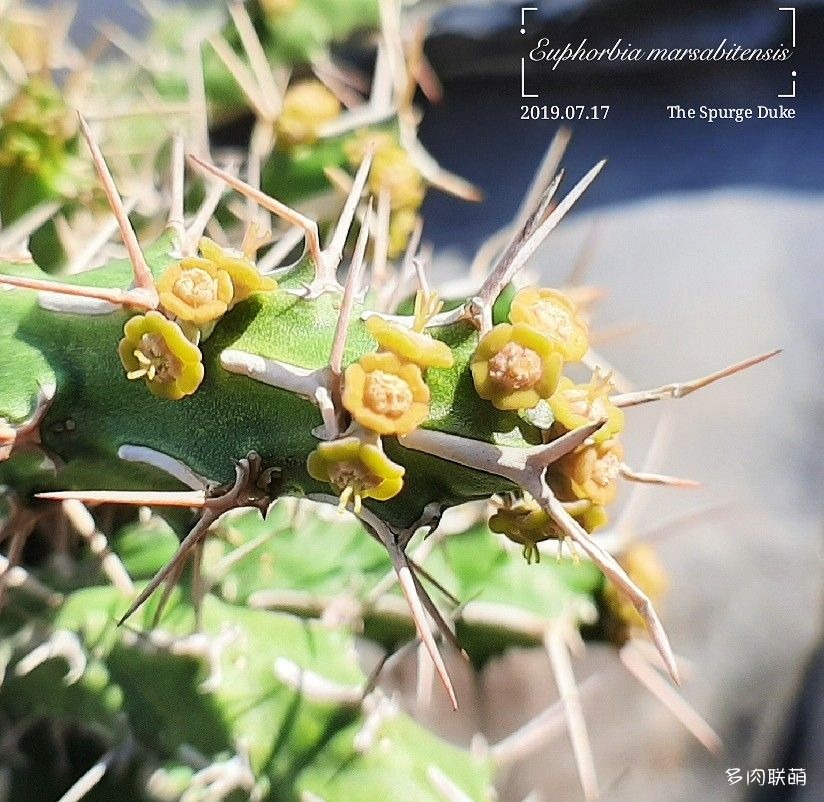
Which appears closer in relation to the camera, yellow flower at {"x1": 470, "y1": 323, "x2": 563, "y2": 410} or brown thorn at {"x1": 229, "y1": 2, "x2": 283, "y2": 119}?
yellow flower at {"x1": 470, "y1": 323, "x2": 563, "y2": 410}

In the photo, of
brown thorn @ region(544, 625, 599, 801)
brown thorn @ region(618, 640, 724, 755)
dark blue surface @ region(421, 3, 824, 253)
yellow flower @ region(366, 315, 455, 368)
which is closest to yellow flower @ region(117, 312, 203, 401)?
yellow flower @ region(366, 315, 455, 368)

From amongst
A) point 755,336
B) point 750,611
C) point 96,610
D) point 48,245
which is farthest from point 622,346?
point 96,610

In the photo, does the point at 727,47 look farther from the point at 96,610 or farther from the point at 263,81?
the point at 96,610

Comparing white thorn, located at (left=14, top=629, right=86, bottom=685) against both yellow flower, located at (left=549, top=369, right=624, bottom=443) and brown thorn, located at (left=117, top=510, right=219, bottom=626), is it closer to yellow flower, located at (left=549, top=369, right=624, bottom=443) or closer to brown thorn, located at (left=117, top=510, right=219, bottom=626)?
brown thorn, located at (left=117, top=510, right=219, bottom=626)

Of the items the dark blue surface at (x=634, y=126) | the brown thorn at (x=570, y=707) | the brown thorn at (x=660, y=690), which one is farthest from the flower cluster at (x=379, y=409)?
the dark blue surface at (x=634, y=126)

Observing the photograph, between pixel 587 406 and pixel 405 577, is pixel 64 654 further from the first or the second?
pixel 587 406

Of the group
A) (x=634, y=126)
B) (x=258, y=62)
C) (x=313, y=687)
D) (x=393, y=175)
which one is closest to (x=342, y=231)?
(x=313, y=687)

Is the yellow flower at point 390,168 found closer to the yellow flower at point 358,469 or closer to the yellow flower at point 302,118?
the yellow flower at point 302,118
